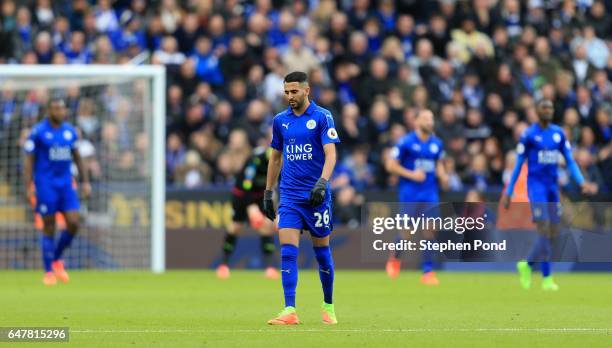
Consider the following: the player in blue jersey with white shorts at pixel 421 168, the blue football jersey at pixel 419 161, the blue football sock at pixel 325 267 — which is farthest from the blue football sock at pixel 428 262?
the blue football sock at pixel 325 267

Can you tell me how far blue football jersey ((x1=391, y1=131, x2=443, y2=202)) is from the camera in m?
19.3

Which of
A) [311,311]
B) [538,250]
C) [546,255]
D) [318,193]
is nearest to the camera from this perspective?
[318,193]

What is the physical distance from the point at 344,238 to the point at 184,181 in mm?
3085

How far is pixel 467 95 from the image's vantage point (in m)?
24.8

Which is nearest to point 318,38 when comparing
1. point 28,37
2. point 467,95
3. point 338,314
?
point 467,95

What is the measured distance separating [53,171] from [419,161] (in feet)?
17.8

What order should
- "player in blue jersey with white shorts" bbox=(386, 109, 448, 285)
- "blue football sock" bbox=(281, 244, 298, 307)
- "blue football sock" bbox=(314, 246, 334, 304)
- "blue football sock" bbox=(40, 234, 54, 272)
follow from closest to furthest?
"blue football sock" bbox=(281, 244, 298, 307) < "blue football sock" bbox=(314, 246, 334, 304) < "blue football sock" bbox=(40, 234, 54, 272) < "player in blue jersey with white shorts" bbox=(386, 109, 448, 285)

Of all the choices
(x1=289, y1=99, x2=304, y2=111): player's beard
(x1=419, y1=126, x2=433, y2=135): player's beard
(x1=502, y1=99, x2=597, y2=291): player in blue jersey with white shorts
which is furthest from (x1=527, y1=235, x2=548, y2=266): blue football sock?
(x1=289, y1=99, x2=304, y2=111): player's beard

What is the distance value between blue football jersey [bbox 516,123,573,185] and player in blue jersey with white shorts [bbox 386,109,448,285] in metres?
1.75

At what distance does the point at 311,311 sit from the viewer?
1338 cm

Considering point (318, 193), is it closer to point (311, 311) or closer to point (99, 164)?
point (311, 311)

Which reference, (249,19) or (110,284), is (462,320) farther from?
(249,19)

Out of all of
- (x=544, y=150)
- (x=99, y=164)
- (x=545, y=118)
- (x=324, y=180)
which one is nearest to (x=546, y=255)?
(x=544, y=150)

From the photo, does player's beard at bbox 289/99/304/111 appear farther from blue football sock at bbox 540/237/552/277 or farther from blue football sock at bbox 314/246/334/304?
blue football sock at bbox 540/237/552/277
